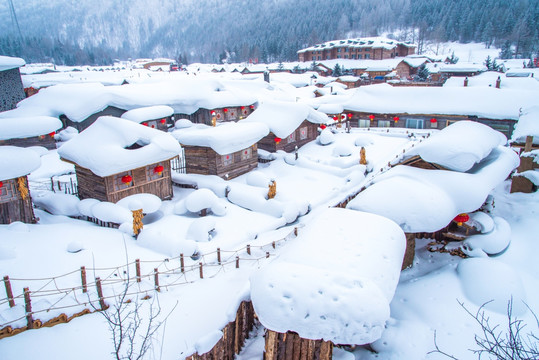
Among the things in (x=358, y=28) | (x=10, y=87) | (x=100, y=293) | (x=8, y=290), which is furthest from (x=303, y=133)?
(x=358, y=28)

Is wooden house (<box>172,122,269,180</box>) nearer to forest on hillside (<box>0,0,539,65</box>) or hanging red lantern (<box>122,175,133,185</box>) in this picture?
hanging red lantern (<box>122,175,133,185</box>)

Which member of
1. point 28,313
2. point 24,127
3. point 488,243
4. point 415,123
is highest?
point 24,127

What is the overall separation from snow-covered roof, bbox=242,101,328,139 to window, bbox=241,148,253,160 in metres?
2.65

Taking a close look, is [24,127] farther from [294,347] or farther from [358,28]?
[358,28]

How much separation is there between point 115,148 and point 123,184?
1.96 meters

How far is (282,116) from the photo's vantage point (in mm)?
27453

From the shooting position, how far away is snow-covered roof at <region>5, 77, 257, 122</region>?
97.0 ft

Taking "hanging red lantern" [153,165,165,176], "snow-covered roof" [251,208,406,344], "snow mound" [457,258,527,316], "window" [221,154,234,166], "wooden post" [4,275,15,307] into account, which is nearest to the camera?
"snow-covered roof" [251,208,406,344]

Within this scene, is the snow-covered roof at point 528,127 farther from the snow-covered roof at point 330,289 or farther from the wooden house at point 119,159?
the wooden house at point 119,159

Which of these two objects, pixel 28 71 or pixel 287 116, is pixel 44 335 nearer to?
pixel 287 116

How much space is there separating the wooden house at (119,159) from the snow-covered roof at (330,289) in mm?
11821

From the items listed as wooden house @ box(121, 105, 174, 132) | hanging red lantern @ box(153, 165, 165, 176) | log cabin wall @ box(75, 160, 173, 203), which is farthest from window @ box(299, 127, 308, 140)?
hanging red lantern @ box(153, 165, 165, 176)

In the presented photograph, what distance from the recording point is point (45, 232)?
14.3 meters

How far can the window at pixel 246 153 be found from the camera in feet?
78.3
